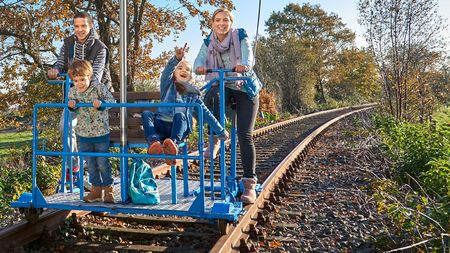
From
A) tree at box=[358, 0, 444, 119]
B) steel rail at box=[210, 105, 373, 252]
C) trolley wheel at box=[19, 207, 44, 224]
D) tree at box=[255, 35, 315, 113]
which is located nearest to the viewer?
steel rail at box=[210, 105, 373, 252]

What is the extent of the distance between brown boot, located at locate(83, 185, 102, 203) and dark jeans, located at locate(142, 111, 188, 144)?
0.68m

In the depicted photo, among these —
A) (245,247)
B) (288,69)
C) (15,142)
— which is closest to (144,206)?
(245,247)

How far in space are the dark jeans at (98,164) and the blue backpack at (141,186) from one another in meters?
0.27

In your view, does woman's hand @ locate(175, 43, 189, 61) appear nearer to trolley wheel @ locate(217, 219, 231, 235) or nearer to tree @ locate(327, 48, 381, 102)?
trolley wheel @ locate(217, 219, 231, 235)

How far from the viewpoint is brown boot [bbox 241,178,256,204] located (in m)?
4.56

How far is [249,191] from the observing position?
461cm

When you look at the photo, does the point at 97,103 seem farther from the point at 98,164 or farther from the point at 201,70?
the point at 201,70

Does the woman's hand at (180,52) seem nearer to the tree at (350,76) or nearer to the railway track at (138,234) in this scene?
the railway track at (138,234)

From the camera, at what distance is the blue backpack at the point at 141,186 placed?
3895 mm

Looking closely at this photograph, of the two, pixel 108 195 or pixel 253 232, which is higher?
pixel 108 195

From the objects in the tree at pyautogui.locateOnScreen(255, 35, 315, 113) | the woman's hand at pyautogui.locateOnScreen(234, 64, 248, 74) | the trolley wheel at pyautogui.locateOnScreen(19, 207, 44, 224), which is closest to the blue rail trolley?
the trolley wheel at pyautogui.locateOnScreen(19, 207, 44, 224)

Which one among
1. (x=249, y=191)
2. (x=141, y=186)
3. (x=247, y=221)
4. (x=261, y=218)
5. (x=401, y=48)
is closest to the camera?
(x=141, y=186)

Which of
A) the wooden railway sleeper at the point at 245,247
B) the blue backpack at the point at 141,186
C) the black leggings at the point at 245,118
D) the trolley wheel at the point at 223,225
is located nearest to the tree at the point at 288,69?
the black leggings at the point at 245,118

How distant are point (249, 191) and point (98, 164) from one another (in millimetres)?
1546
